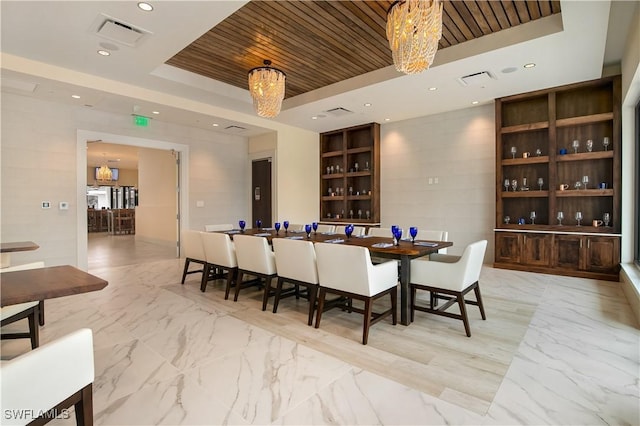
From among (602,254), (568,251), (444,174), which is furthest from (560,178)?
(444,174)

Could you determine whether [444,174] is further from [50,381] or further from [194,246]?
[50,381]

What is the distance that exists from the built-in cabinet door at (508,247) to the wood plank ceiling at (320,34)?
3339mm

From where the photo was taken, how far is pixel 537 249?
5.36 m

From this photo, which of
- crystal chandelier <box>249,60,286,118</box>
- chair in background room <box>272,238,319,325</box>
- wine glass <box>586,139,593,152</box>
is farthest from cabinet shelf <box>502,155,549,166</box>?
chair in background room <box>272,238,319,325</box>

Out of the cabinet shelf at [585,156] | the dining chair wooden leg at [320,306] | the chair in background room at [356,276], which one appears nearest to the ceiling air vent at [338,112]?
the cabinet shelf at [585,156]

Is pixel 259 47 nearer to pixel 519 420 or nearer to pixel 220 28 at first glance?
pixel 220 28

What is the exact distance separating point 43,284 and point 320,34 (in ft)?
12.1

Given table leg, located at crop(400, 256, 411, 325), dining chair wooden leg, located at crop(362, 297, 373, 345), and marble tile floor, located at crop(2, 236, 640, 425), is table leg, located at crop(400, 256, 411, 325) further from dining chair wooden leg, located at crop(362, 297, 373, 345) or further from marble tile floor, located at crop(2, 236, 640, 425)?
dining chair wooden leg, located at crop(362, 297, 373, 345)

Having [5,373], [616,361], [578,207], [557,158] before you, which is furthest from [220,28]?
[578,207]

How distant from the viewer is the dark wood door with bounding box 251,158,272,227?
7.66 metres

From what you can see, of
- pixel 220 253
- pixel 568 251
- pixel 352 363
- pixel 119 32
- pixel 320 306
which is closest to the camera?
pixel 352 363

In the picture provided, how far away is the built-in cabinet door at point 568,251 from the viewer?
5006 millimetres

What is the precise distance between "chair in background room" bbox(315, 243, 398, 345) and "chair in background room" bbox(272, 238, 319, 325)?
0.36 feet

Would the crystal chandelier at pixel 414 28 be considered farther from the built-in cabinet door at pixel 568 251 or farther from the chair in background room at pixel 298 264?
the built-in cabinet door at pixel 568 251
